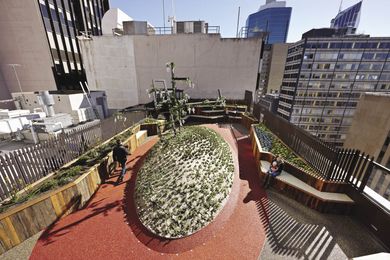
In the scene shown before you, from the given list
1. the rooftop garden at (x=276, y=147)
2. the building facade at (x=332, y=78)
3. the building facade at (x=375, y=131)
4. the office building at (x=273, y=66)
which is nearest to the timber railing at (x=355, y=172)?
the rooftop garden at (x=276, y=147)

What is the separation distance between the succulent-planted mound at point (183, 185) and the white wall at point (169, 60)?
12.6 m

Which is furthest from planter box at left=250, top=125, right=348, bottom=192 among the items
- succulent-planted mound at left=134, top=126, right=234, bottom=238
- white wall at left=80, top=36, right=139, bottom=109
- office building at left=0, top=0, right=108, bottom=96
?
office building at left=0, top=0, right=108, bottom=96

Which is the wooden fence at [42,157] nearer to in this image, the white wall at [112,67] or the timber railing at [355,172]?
the timber railing at [355,172]

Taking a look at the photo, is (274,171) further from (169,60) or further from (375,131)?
(375,131)

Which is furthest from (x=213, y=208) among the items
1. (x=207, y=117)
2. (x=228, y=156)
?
(x=207, y=117)

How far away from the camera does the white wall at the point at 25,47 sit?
69.6ft

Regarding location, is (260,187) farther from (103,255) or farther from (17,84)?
(17,84)

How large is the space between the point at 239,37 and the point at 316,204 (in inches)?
724

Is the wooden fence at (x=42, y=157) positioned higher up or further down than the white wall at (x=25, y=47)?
further down

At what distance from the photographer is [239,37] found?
18109 millimetres

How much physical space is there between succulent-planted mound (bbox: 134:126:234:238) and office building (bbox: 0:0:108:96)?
2156 cm

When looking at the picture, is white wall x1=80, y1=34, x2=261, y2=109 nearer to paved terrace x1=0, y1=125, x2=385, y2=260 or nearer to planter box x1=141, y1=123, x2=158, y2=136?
planter box x1=141, y1=123, x2=158, y2=136

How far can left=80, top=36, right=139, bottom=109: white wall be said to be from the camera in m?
18.7

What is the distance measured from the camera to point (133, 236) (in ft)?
15.4
